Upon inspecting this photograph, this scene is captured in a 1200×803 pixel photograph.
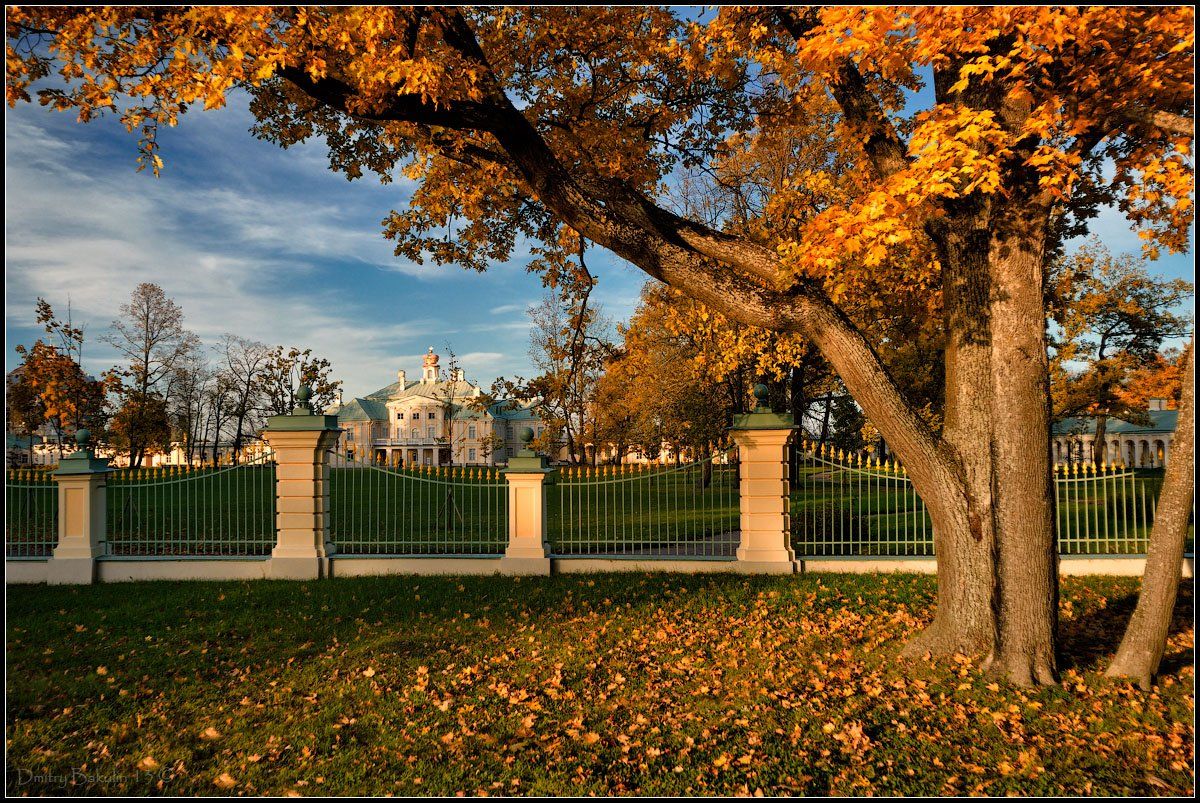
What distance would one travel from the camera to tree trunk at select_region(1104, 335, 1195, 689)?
4.65 meters

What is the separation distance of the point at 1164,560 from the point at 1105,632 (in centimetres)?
219

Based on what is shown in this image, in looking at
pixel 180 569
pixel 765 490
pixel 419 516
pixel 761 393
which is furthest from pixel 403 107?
pixel 419 516

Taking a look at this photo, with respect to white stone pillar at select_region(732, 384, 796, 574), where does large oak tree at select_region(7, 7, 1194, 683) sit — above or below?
above

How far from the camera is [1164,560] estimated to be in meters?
4.88

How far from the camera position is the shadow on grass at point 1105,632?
566cm

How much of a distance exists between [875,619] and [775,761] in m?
3.51

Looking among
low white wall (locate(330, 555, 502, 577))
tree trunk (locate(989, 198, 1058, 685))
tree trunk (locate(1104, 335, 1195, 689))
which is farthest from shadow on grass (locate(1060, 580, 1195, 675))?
low white wall (locate(330, 555, 502, 577))

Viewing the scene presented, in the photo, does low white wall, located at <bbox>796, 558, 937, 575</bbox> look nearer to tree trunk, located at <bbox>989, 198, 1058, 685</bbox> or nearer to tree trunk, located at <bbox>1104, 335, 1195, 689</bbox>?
tree trunk, located at <bbox>989, 198, 1058, 685</bbox>

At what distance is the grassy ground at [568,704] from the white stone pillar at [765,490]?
1376 millimetres

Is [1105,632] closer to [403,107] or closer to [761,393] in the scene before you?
[761,393]

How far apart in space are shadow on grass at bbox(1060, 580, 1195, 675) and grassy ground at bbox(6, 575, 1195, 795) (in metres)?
0.04

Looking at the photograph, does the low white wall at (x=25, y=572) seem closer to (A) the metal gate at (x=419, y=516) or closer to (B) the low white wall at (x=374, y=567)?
(B) the low white wall at (x=374, y=567)

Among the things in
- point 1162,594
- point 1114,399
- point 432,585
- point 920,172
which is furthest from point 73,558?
point 1114,399

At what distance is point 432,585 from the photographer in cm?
885
